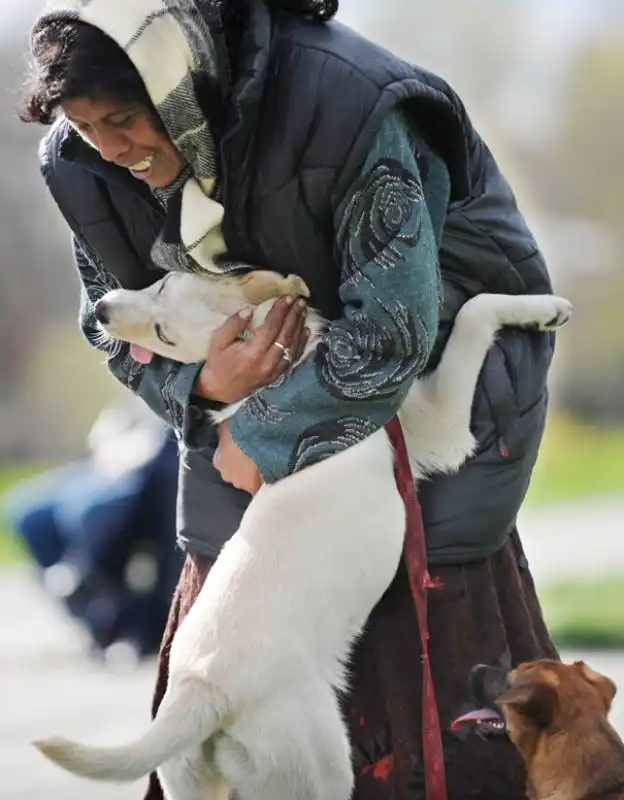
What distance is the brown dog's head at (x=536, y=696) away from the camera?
80.3 inches

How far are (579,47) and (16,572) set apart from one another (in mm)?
5154

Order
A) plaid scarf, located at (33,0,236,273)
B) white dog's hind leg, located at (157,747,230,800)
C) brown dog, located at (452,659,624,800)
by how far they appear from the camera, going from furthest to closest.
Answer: brown dog, located at (452,659,624,800) → white dog's hind leg, located at (157,747,230,800) → plaid scarf, located at (33,0,236,273)

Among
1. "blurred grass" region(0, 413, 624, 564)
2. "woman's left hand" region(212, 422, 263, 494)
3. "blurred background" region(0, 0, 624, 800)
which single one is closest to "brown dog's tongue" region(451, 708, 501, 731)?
"woman's left hand" region(212, 422, 263, 494)

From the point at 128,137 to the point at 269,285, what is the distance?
322 millimetres

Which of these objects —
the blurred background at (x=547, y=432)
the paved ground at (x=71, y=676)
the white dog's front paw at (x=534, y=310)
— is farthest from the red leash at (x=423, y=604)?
the blurred background at (x=547, y=432)

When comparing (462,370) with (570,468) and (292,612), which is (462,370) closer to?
(292,612)

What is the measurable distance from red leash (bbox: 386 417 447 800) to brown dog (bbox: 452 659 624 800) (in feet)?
0.24

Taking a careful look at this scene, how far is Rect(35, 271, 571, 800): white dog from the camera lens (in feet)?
6.06

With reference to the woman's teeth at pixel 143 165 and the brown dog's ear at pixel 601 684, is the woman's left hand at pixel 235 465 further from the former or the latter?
the brown dog's ear at pixel 601 684

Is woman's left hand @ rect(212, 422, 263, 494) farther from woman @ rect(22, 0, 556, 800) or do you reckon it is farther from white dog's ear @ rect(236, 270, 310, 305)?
white dog's ear @ rect(236, 270, 310, 305)

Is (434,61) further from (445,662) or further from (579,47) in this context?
(445,662)

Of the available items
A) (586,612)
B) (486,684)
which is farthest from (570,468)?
(486,684)

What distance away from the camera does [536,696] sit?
2.12 meters

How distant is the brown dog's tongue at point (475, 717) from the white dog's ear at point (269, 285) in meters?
0.68
